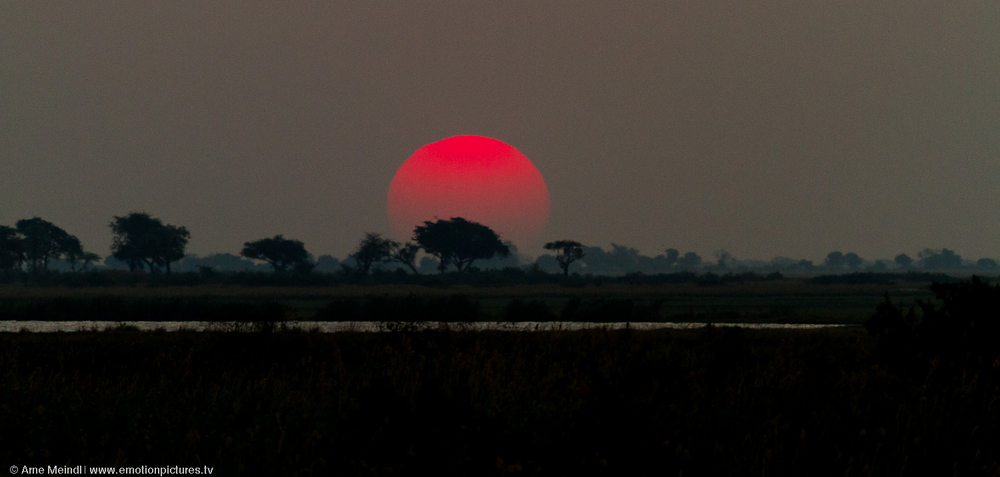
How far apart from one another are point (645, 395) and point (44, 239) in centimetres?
16148

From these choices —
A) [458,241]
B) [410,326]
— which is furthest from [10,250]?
[410,326]

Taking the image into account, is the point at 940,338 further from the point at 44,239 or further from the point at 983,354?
the point at 44,239

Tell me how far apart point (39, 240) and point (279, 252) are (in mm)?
45610

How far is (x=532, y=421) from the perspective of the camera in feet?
37.4

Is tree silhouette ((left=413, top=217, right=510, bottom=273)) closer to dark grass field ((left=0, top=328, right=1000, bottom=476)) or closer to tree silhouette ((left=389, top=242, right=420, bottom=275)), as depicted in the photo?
tree silhouette ((left=389, top=242, right=420, bottom=275))

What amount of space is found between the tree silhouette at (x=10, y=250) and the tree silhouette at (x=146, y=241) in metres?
14.8

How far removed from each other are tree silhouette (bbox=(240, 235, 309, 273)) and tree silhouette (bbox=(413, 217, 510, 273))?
20082mm

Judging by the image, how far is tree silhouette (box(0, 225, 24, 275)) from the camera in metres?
139

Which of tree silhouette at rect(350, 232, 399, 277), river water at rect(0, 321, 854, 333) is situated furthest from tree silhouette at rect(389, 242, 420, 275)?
river water at rect(0, 321, 854, 333)

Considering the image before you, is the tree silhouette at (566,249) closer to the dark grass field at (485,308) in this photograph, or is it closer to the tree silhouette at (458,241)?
the tree silhouette at (458,241)

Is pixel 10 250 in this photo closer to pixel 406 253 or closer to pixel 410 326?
pixel 406 253

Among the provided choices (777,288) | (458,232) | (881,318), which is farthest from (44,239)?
(881,318)

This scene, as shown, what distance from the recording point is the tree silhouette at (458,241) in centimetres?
14088

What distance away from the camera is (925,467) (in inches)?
409
